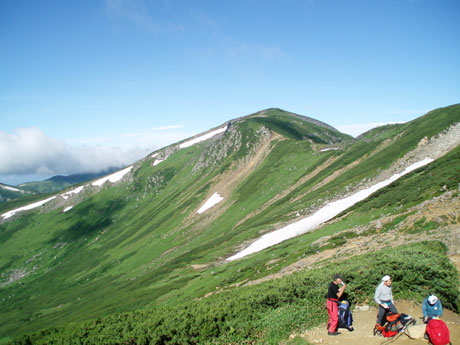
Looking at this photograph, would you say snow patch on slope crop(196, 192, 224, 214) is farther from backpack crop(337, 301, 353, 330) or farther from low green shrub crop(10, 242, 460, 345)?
backpack crop(337, 301, 353, 330)

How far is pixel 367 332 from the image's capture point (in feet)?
49.5

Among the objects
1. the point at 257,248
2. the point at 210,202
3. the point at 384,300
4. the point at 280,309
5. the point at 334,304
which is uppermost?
the point at 334,304

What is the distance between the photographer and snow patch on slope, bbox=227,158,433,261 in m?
61.5

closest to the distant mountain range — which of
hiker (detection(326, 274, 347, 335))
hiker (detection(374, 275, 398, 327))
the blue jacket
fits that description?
hiker (detection(326, 274, 347, 335))

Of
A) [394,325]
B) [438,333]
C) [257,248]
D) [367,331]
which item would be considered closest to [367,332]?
[367,331]

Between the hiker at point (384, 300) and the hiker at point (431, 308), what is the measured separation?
54.4 inches

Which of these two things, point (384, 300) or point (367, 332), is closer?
point (384, 300)

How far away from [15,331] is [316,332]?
11047cm

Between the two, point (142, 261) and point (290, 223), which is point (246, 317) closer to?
point (290, 223)

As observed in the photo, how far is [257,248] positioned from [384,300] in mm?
49765

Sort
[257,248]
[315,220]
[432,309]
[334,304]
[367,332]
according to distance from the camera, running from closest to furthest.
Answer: [432,309], [367,332], [334,304], [315,220], [257,248]

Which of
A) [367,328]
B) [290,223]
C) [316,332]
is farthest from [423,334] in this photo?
[290,223]

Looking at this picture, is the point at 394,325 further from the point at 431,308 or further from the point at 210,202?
the point at 210,202

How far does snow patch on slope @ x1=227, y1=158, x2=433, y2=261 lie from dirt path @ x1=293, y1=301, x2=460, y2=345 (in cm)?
4403
